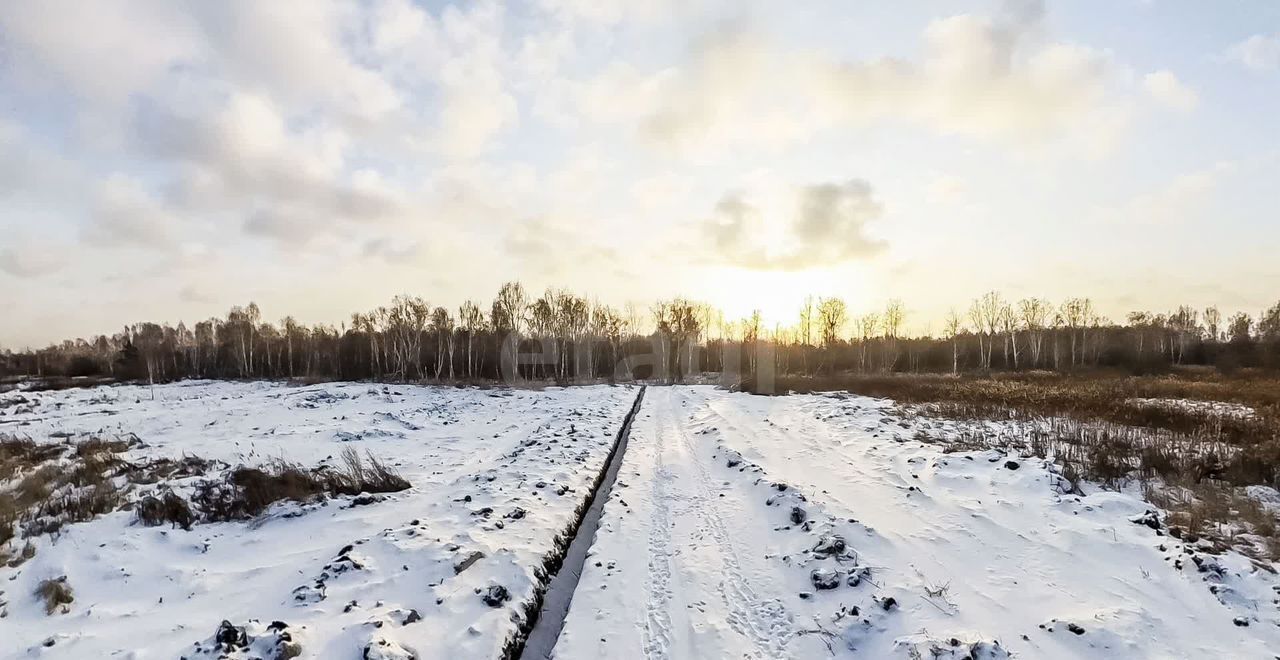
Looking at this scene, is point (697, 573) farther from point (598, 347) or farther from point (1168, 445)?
point (598, 347)

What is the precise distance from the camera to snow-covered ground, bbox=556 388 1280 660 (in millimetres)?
5109

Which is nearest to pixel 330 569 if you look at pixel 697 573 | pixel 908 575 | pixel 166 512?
pixel 166 512

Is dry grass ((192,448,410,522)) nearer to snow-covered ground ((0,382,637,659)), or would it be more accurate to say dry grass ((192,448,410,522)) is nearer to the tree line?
snow-covered ground ((0,382,637,659))

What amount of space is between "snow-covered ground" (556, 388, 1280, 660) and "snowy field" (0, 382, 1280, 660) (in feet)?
0.10

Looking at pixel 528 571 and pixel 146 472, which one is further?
pixel 146 472

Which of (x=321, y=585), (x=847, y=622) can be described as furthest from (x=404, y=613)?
(x=847, y=622)

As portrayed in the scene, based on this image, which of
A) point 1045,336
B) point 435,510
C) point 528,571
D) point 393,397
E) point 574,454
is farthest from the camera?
point 1045,336

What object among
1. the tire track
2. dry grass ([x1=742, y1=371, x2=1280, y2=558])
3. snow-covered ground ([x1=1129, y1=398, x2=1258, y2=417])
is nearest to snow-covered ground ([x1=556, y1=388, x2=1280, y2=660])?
the tire track

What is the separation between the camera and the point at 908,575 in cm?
646

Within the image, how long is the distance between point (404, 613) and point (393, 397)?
Result: 3097 centimetres

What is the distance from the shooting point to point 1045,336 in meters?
77.1

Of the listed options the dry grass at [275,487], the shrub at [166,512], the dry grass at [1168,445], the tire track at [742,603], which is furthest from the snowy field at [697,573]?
the dry grass at [1168,445]

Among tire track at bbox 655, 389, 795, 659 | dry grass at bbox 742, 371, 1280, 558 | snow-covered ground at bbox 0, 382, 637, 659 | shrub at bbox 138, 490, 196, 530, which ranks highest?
dry grass at bbox 742, 371, 1280, 558

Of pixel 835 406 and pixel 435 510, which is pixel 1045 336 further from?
pixel 435 510
